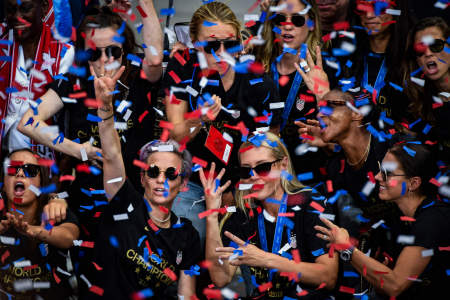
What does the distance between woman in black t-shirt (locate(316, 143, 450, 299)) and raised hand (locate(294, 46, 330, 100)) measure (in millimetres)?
748

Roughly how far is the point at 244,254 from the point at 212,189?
47 cm

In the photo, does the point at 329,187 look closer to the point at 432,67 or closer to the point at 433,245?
the point at 433,245

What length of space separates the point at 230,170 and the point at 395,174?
3.53 feet

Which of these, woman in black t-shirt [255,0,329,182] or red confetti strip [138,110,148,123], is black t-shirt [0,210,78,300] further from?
woman in black t-shirt [255,0,329,182]

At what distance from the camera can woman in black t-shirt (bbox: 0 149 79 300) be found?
15.5ft

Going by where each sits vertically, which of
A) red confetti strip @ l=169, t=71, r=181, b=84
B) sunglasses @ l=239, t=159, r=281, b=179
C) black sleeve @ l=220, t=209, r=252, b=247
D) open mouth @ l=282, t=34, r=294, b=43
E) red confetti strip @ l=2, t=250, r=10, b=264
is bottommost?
red confetti strip @ l=2, t=250, r=10, b=264

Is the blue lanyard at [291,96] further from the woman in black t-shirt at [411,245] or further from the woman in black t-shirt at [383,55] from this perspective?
the woman in black t-shirt at [411,245]

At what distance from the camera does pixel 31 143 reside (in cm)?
521

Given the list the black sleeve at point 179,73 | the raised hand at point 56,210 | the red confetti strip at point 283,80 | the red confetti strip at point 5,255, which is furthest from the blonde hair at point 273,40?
the red confetti strip at point 5,255

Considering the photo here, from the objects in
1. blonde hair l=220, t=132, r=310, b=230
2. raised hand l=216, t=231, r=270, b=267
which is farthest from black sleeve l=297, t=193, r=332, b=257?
raised hand l=216, t=231, r=270, b=267

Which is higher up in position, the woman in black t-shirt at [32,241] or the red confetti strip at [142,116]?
the red confetti strip at [142,116]

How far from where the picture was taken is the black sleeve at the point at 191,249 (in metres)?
4.68

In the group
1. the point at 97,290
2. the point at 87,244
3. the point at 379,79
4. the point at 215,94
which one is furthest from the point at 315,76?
the point at 97,290

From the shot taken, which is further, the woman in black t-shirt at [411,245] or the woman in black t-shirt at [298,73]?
the woman in black t-shirt at [298,73]
